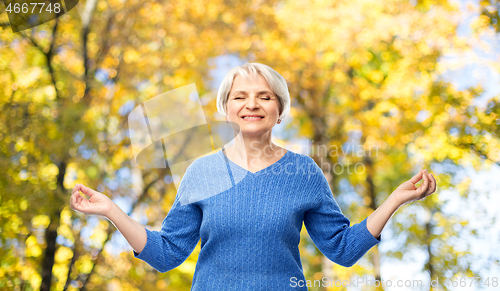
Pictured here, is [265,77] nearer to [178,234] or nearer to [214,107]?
[178,234]

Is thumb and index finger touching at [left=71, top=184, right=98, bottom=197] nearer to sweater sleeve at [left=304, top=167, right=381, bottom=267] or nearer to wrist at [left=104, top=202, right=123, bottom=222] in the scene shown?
wrist at [left=104, top=202, right=123, bottom=222]

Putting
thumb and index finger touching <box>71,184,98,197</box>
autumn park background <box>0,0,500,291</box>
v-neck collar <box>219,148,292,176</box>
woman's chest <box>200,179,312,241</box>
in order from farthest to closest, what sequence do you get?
autumn park background <box>0,0,500,291</box>
v-neck collar <box>219,148,292,176</box>
woman's chest <box>200,179,312,241</box>
thumb and index finger touching <box>71,184,98,197</box>

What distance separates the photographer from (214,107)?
16.0 feet

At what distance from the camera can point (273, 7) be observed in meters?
6.00

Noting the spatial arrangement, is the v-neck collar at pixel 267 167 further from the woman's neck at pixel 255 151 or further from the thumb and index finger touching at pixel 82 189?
the thumb and index finger touching at pixel 82 189

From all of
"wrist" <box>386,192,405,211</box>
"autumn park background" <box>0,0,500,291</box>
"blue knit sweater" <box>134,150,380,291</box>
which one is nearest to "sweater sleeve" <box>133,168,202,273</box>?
"blue knit sweater" <box>134,150,380,291</box>

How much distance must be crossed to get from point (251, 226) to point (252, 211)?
5 cm

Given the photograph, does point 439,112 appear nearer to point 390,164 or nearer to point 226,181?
point 390,164

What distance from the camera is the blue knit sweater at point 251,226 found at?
4.06ft

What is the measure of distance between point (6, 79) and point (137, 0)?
6.09ft

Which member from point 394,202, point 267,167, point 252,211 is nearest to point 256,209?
point 252,211

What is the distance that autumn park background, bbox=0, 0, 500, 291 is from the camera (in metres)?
4.27

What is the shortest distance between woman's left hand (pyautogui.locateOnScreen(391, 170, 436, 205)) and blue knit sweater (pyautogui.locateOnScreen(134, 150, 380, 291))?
0.16 metres

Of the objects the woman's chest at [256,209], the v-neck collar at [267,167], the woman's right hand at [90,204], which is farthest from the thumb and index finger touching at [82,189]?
the v-neck collar at [267,167]
